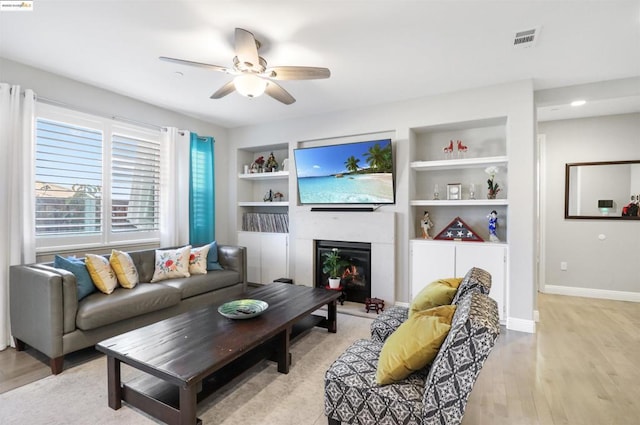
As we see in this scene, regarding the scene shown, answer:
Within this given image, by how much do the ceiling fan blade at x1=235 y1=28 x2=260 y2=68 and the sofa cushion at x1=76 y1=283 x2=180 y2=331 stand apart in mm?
2275

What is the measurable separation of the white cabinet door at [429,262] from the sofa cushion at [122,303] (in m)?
2.71

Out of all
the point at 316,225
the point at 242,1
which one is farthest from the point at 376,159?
the point at 242,1

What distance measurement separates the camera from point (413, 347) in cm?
150

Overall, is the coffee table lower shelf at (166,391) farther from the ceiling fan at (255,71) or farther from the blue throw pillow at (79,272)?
the ceiling fan at (255,71)

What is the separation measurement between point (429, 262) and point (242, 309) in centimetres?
229

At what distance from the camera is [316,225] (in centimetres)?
436

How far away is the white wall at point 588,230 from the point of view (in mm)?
4246

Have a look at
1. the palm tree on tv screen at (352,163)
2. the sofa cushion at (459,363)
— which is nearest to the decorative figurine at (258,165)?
the palm tree on tv screen at (352,163)

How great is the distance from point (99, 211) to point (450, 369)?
3858mm

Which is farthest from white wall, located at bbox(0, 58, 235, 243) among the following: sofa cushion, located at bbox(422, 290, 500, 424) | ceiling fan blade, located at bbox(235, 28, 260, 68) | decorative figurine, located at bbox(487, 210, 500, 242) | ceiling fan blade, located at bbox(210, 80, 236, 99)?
sofa cushion, located at bbox(422, 290, 500, 424)

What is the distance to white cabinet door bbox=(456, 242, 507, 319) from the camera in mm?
3328

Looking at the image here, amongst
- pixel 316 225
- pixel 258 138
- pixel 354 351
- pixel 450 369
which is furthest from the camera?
pixel 258 138

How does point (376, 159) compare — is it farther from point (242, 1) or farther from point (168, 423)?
point (168, 423)

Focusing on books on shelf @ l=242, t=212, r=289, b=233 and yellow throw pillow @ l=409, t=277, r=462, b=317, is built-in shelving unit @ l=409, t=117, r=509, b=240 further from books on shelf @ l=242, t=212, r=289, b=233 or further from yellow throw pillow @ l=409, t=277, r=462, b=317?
books on shelf @ l=242, t=212, r=289, b=233
